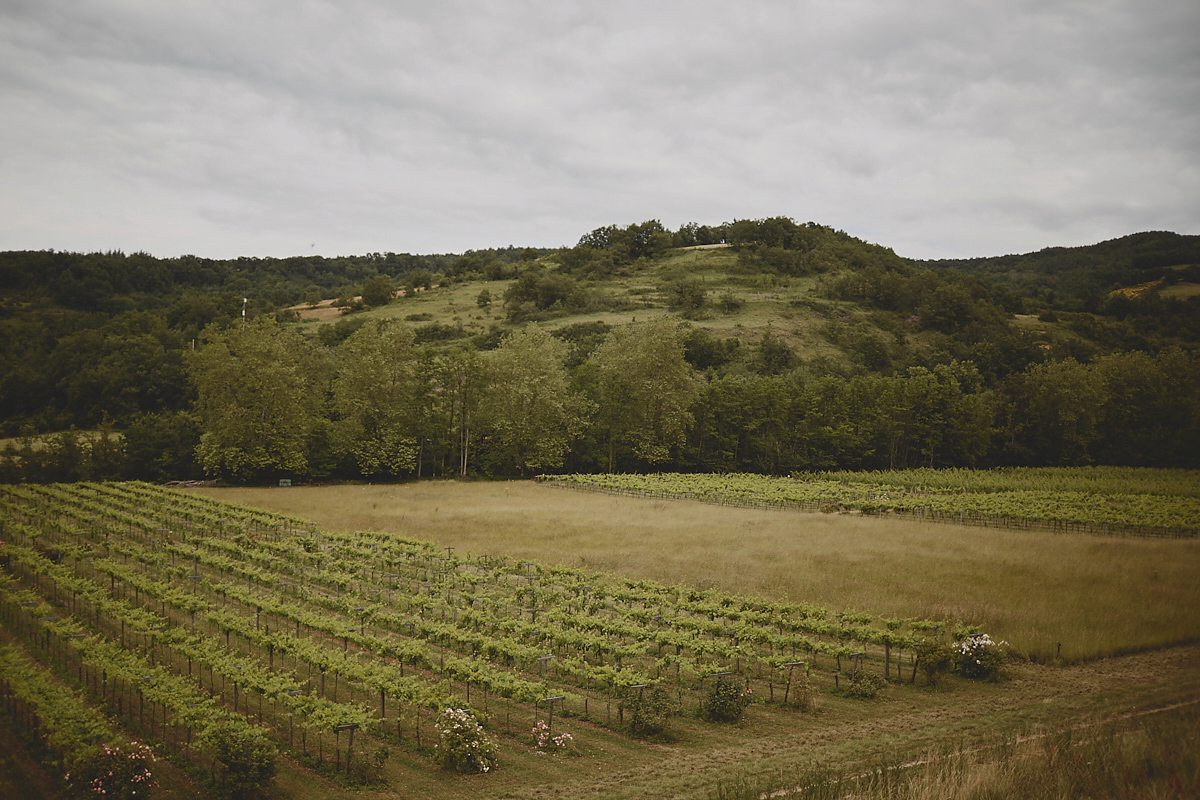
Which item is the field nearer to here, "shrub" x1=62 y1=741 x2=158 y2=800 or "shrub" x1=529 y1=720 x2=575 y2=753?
"shrub" x1=529 y1=720 x2=575 y2=753

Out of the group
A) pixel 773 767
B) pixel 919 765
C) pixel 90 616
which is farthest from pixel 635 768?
pixel 90 616

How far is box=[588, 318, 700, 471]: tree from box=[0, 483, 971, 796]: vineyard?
3959 centimetres

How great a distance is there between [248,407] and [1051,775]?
198ft

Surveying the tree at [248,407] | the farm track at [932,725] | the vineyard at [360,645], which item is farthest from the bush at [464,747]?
the tree at [248,407]

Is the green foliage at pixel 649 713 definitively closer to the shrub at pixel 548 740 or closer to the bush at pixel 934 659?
the shrub at pixel 548 740

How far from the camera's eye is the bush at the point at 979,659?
18172 mm

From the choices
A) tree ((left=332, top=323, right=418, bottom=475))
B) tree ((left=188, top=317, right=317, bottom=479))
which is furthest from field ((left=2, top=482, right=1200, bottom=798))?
tree ((left=332, top=323, right=418, bottom=475))

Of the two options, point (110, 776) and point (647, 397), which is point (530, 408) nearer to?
point (647, 397)

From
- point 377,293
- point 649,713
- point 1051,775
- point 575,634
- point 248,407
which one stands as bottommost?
point 649,713

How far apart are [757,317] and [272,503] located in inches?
3580

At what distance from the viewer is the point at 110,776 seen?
10.6m

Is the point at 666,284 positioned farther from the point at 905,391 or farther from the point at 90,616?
the point at 90,616

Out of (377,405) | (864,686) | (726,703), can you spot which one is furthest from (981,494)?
(377,405)

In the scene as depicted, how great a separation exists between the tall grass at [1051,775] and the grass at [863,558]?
39.2 ft
